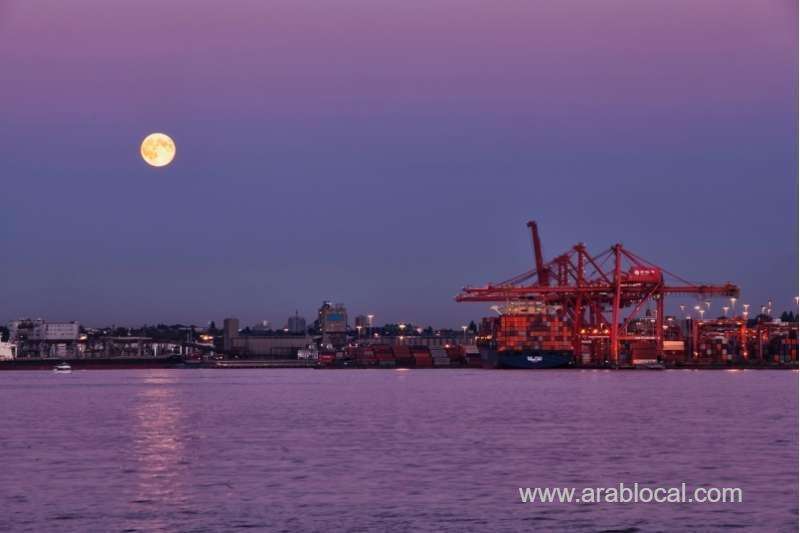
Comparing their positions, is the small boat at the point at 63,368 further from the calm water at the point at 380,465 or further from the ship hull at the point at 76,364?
the calm water at the point at 380,465

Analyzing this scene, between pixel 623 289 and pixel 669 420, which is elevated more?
pixel 623 289

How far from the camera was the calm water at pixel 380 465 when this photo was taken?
2558 cm

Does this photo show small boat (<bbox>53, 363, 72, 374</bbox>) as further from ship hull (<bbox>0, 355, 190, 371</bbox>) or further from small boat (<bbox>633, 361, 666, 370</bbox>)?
small boat (<bbox>633, 361, 666, 370</bbox>)

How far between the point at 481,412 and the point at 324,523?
123 ft

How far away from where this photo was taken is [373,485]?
30.5m

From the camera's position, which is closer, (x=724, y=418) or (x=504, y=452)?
(x=504, y=452)

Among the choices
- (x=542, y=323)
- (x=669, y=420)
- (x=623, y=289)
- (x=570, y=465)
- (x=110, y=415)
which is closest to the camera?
(x=570, y=465)

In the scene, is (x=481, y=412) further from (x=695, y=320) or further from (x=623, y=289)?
(x=695, y=320)

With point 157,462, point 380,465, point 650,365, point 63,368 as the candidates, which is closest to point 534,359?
point 650,365

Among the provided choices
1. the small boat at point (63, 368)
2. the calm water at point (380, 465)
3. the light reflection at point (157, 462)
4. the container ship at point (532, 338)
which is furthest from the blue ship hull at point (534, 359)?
the light reflection at point (157, 462)

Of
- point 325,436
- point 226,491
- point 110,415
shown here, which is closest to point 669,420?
point 325,436

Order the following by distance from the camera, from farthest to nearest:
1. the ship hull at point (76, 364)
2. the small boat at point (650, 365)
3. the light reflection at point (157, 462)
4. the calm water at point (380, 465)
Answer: the ship hull at point (76, 364) → the small boat at point (650, 365) → the light reflection at point (157, 462) → the calm water at point (380, 465)

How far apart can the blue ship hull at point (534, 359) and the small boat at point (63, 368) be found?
2400 inches

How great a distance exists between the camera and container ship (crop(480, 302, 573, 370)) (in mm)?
162250
